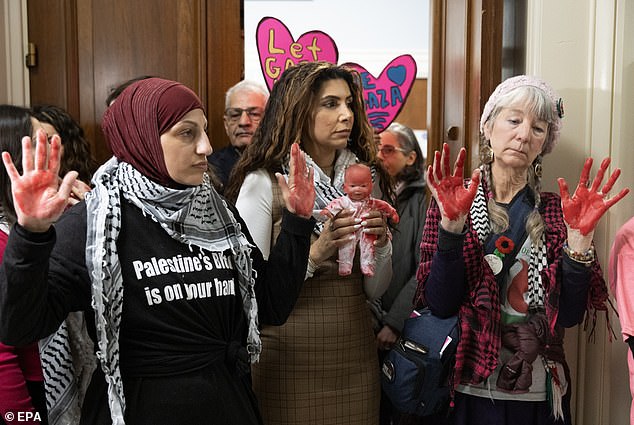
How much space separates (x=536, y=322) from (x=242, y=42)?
1.53 m

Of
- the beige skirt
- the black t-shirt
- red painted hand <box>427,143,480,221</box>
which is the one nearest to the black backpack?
the beige skirt

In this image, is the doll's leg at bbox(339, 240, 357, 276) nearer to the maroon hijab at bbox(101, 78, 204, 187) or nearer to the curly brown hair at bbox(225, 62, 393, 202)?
the curly brown hair at bbox(225, 62, 393, 202)

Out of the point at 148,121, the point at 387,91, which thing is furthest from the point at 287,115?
the point at 387,91

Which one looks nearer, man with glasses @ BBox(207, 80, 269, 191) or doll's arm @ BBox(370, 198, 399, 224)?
doll's arm @ BBox(370, 198, 399, 224)

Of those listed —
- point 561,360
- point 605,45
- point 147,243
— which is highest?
point 605,45

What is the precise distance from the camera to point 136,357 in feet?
4.64

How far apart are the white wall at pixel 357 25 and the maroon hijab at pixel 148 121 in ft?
4.32

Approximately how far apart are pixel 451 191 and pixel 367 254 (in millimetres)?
331

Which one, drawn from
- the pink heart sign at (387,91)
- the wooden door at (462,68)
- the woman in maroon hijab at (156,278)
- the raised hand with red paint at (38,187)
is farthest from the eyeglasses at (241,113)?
the raised hand with red paint at (38,187)

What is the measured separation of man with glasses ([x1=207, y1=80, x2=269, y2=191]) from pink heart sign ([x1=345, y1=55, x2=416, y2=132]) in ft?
1.60

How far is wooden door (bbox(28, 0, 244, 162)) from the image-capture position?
257 centimetres

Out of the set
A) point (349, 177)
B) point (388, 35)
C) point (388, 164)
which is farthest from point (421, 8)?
point (349, 177)

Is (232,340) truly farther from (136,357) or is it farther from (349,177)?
(349,177)

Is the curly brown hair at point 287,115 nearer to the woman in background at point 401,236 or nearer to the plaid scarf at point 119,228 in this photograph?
the woman in background at point 401,236
